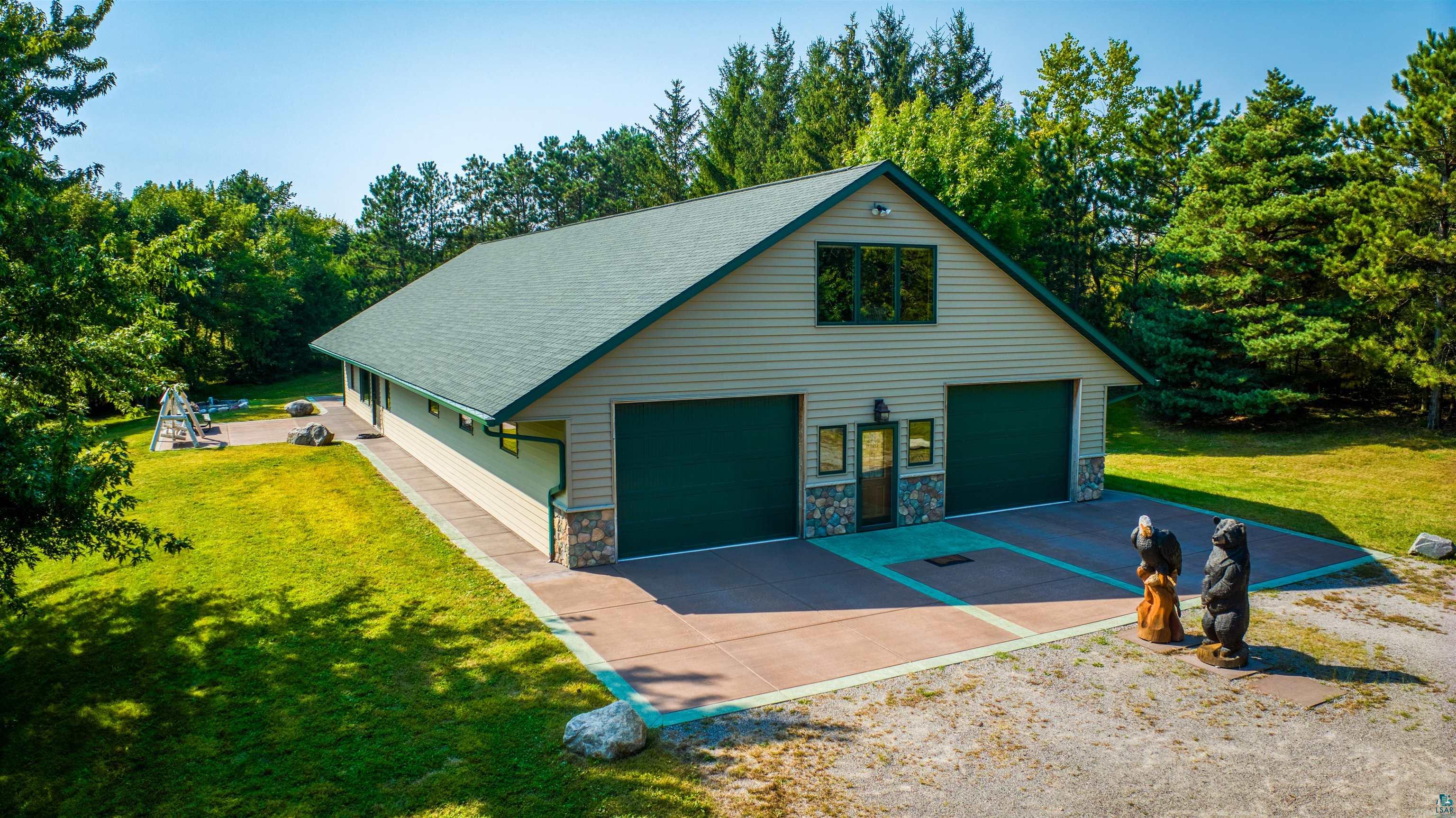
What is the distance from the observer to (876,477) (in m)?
13.9

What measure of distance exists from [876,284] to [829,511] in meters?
3.58

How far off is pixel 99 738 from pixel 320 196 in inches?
3048

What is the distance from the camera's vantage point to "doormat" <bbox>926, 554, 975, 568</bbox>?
40.1ft

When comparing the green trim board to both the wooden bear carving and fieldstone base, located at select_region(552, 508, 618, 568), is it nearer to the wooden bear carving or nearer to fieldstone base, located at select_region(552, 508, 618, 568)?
fieldstone base, located at select_region(552, 508, 618, 568)

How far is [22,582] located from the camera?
11.8 m

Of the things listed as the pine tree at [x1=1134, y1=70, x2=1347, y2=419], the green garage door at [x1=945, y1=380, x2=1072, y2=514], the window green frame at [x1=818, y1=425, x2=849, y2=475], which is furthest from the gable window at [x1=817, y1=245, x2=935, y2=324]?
the pine tree at [x1=1134, y1=70, x2=1347, y2=419]

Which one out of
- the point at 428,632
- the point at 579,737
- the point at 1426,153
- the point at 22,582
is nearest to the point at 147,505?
the point at 22,582

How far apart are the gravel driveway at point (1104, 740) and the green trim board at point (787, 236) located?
5.00m

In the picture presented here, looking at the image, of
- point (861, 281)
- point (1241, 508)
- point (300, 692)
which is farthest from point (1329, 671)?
point (300, 692)

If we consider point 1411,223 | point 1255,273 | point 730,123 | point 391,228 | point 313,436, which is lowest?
point 313,436

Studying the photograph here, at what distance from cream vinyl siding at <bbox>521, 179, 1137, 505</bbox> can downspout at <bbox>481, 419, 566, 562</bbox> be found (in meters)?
0.16

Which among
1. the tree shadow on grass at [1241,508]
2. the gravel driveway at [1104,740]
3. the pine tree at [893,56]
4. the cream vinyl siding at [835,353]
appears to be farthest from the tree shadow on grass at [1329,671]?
the pine tree at [893,56]

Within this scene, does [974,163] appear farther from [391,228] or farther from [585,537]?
[391,228]

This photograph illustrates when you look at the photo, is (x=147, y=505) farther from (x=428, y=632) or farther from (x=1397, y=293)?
(x=1397, y=293)
